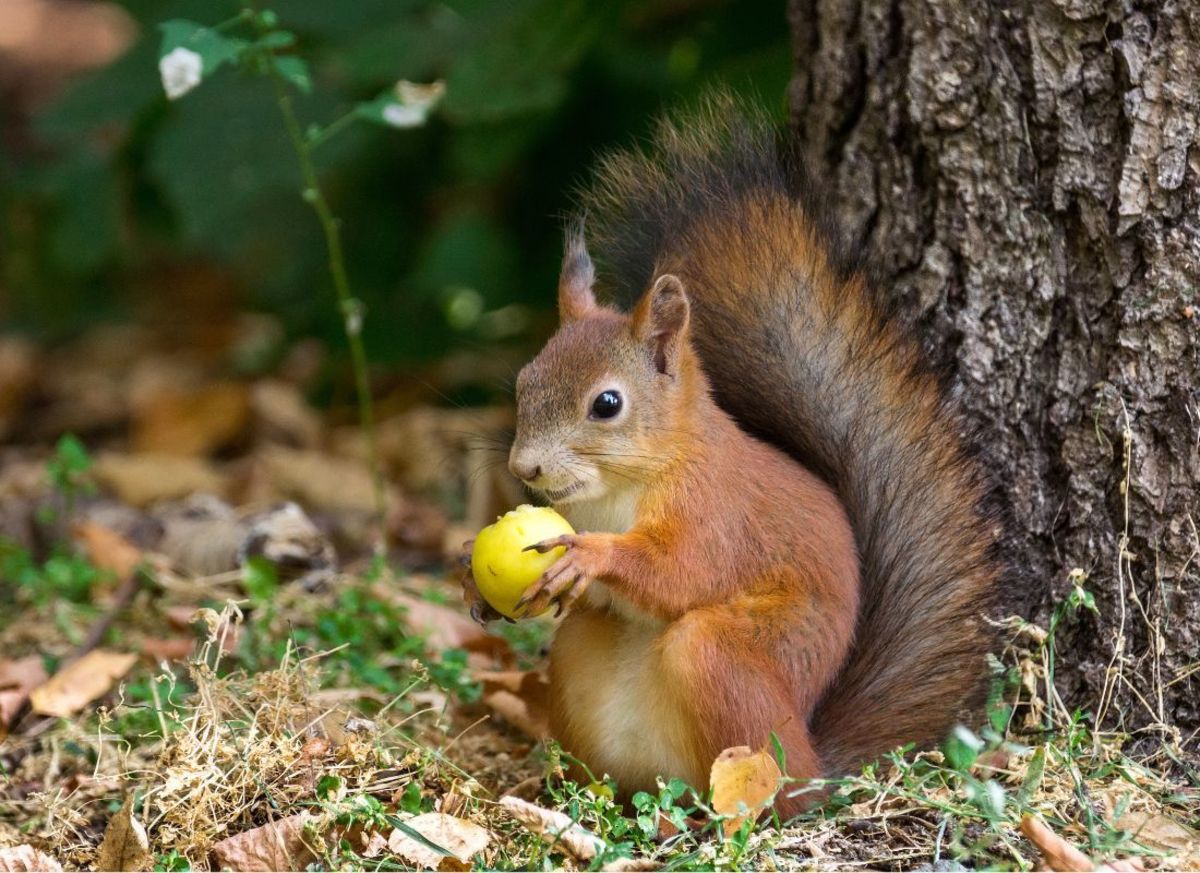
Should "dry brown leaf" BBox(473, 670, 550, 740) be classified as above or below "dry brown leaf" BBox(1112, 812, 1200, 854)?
below

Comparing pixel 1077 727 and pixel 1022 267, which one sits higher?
pixel 1022 267

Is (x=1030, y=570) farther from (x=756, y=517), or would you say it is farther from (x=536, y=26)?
(x=536, y=26)

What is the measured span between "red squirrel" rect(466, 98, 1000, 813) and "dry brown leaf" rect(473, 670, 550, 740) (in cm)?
32

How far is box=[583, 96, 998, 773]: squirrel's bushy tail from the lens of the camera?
214 cm

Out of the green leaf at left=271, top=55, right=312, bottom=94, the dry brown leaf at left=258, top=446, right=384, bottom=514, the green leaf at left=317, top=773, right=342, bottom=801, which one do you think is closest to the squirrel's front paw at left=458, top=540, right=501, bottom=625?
the green leaf at left=317, top=773, right=342, bottom=801

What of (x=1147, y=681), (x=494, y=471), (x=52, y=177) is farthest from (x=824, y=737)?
(x=52, y=177)

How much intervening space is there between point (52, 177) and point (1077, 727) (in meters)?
3.63

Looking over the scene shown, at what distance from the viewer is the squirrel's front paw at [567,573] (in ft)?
6.37

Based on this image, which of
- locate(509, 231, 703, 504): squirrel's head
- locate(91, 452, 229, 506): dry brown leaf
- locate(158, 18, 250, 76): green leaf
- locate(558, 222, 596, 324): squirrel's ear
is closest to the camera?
locate(509, 231, 703, 504): squirrel's head

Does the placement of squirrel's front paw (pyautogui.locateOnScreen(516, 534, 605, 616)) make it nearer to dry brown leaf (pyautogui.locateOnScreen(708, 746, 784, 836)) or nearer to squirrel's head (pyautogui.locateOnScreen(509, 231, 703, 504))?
squirrel's head (pyautogui.locateOnScreen(509, 231, 703, 504))

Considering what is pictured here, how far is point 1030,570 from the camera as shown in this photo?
2.29 meters

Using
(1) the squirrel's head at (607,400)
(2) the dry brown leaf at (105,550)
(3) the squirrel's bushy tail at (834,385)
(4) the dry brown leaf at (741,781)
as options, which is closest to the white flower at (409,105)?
(3) the squirrel's bushy tail at (834,385)

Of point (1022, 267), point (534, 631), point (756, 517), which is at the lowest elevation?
point (534, 631)

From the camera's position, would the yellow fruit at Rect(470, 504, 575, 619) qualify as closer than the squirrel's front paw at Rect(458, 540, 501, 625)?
Yes
